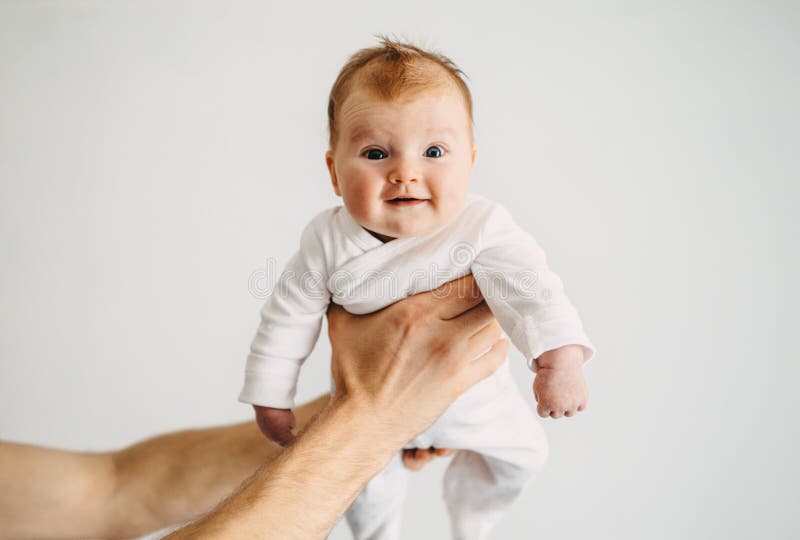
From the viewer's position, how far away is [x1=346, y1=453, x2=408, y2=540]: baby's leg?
130 cm

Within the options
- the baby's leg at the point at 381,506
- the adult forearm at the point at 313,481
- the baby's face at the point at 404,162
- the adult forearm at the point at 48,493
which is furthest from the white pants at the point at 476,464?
the adult forearm at the point at 48,493

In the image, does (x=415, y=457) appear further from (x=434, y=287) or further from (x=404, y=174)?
(x=404, y=174)

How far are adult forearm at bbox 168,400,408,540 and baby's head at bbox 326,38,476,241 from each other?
1.15ft

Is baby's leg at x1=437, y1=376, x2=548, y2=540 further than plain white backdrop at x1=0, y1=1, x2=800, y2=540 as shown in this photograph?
No

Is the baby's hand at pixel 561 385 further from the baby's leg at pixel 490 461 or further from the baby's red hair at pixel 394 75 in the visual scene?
the baby's red hair at pixel 394 75

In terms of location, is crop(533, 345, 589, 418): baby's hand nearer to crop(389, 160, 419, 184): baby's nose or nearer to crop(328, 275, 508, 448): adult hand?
crop(328, 275, 508, 448): adult hand

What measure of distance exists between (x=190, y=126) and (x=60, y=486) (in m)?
1.30

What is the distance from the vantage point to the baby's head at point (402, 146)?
3.44 feet

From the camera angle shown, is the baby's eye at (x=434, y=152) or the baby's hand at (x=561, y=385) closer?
the baby's hand at (x=561, y=385)

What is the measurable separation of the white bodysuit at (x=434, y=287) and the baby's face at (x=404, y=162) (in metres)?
0.06

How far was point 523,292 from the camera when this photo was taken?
1.02 meters

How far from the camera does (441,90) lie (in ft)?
3.54

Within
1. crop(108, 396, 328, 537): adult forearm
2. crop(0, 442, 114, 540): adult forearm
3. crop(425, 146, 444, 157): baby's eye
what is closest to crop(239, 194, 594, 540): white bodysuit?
crop(425, 146, 444, 157): baby's eye

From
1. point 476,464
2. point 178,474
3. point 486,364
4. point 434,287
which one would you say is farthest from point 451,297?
point 178,474
